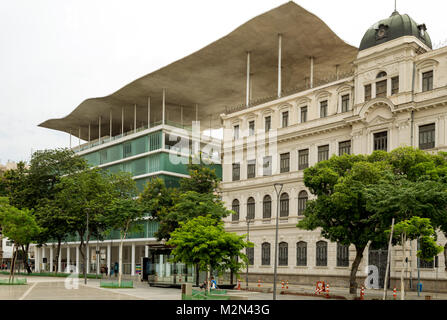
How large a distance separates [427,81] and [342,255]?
53.5 feet

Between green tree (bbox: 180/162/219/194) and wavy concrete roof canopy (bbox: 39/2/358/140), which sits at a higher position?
wavy concrete roof canopy (bbox: 39/2/358/140)

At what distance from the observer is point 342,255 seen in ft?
158

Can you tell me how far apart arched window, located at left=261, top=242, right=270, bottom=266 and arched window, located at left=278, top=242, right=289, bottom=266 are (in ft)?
5.55

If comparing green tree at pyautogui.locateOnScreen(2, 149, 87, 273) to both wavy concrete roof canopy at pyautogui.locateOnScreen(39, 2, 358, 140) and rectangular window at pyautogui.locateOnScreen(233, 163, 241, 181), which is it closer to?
wavy concrete roof canopy at pyautogui.locateOnScreen(39, 2, 358, 140)

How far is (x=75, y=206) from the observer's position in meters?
58.5

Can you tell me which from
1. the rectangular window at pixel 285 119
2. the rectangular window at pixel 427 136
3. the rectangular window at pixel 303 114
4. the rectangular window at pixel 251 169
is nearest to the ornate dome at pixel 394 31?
the rectangular window at pixel 427 136

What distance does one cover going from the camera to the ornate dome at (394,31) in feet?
152

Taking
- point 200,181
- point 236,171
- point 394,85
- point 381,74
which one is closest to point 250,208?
point 236,171

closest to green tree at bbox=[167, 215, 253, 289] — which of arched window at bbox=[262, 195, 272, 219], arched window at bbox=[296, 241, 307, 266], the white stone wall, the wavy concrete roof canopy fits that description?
the white stone wall

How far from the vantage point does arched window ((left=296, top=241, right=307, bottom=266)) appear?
170 ft

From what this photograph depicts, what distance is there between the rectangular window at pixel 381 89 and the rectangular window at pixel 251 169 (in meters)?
16.3

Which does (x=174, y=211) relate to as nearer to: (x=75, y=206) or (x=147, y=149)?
(x=75, y=206)

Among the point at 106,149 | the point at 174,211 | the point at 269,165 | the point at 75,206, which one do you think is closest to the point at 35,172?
the point at 75,206
